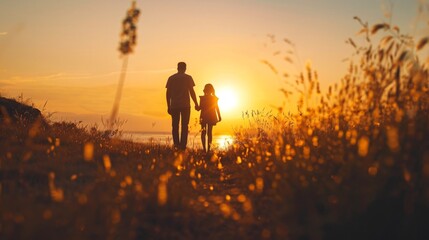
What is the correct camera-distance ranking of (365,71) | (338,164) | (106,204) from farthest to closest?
(365,71)
(338,164)
(106,204)

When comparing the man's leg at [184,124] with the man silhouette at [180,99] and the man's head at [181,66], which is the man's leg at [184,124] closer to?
the man silhouette at [180,99]

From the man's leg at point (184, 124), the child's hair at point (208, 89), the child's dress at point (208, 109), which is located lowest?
the man's leg at point (184, 124)

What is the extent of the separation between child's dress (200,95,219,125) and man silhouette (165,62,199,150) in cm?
175

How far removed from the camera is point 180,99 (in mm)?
11328

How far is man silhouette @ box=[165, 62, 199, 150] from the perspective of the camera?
1136 cm

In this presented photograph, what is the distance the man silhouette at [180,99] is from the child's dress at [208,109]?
175 centimetres

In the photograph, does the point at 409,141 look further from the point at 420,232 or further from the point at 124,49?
the point at 124,49

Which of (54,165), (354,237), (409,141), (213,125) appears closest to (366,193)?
(354,237)

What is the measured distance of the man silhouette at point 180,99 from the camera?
11359mm

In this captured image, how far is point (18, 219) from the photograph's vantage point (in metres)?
3.02

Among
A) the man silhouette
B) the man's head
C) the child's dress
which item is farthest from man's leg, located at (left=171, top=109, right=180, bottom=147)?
the child's dress

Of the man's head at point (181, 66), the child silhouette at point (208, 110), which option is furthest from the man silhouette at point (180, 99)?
the child silhouette at point (208, 110)

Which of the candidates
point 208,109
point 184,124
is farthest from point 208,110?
point 184,124

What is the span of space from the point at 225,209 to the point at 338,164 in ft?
4.02
